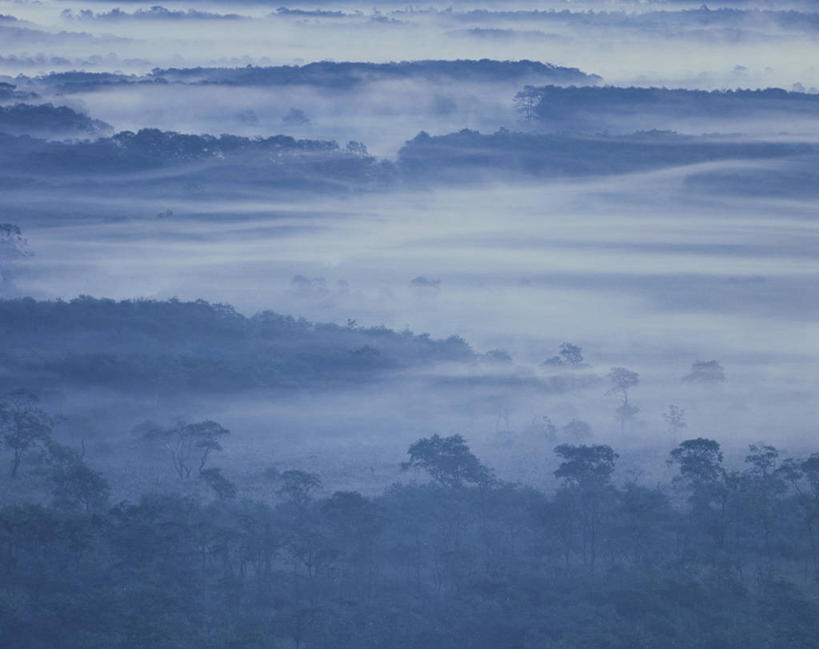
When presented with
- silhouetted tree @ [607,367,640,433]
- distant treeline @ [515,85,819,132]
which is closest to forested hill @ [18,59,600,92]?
distant treeline @ [515,85,819,132]

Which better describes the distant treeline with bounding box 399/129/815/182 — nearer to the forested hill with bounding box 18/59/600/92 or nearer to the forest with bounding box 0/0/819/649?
the forest with bounding box 0/0/819/649

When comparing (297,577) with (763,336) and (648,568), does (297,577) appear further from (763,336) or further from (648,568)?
(763,336)

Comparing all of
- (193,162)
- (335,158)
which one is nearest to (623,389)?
(335,158)

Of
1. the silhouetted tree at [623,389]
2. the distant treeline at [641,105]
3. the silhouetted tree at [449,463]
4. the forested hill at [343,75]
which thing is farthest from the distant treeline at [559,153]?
the silhouetted tree at [449,463]

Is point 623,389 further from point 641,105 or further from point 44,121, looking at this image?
point 641,105

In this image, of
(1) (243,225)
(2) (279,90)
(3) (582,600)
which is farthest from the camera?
(2) (279,90)

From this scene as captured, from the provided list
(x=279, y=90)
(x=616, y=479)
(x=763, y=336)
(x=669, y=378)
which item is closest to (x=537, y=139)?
(x=279, y=90)
